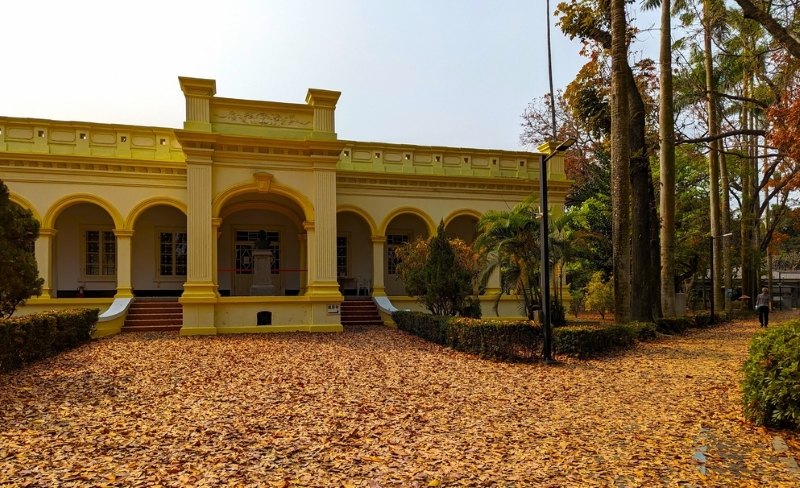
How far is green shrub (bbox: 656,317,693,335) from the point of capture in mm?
14422

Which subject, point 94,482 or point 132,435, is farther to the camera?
point 132,435

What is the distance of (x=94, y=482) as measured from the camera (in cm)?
418

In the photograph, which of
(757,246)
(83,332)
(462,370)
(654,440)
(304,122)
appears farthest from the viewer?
(757,246)

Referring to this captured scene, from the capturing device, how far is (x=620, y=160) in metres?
13.1

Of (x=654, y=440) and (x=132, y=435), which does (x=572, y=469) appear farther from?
(x=132, y=435)

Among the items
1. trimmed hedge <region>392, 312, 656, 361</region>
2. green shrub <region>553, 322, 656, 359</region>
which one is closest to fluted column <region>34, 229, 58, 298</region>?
trimmed hedge <region>392, 312, 656, 361</region>

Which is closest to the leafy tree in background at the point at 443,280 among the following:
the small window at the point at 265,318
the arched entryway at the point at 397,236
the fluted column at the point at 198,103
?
the small window at the point at 265,318

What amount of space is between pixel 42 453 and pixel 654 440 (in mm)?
5745

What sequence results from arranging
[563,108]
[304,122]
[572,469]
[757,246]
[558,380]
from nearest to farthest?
[572,469] → [558,380] → [304,122] → [757,246] → [563,108]

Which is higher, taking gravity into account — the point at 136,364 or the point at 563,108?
the point at 563,108

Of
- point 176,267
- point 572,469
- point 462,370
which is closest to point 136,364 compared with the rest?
point 462,370

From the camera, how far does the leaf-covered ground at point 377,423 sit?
4.45 metres

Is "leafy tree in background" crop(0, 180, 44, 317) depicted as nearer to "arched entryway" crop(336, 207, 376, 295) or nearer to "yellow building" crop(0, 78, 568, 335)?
"yellow building" crop(0, 78, 568, 335)

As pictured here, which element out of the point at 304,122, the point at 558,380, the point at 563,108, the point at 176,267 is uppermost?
the point at 563,108
